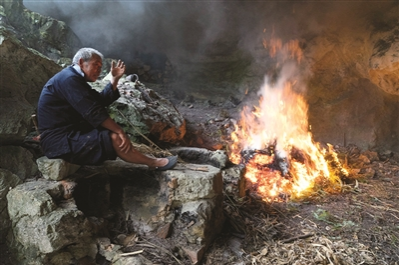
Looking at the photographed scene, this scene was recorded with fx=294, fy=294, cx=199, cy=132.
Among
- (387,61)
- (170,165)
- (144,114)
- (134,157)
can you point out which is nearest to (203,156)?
(170,165)

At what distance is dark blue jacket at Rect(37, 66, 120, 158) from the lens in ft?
9.62

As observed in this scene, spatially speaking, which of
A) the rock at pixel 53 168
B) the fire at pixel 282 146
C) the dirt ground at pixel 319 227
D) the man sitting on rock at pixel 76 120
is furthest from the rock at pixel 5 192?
the fire at pixel 282 146

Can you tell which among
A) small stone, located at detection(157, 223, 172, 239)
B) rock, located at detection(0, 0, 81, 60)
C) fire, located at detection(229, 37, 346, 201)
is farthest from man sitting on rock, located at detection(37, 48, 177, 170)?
rock, located at detection(0, 0, 81, 60)

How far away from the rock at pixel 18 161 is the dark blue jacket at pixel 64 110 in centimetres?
48

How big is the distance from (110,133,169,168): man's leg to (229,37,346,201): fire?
6.59 feet

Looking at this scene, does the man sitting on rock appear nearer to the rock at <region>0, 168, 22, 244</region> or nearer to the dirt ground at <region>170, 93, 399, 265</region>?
the rock at <region>0, 168, 22, 244</region>

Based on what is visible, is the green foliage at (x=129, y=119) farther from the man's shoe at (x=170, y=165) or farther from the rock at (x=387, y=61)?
the rock at (x=387, y=61)

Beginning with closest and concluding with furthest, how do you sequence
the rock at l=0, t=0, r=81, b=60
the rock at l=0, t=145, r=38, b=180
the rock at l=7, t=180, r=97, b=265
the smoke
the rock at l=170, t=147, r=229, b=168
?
the rock at l=7, t=180, r=97, b=265, the rock at l=0, t=145, r=38, b=180, the rock at l=170, t=147, r=229, b=168, the smoke, the rock at l=0, t=0, r=81, b=60

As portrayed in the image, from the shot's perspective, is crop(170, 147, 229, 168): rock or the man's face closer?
the man's face

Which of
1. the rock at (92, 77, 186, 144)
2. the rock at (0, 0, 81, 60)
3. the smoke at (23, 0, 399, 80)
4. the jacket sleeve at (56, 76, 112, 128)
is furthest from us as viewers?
the rock at (0, 0, 81, 60)

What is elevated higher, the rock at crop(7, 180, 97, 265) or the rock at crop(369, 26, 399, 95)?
the rock at crop(369, 26, 399, 95)

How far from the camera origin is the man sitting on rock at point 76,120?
9.66 ft

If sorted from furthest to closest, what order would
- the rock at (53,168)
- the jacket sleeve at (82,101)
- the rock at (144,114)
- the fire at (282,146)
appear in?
the fire at (282,146) < the rock at (144,114) < the rock at (53,168) < the jacket sleeve at (82,101)

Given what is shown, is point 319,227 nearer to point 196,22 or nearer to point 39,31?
point 196,22
